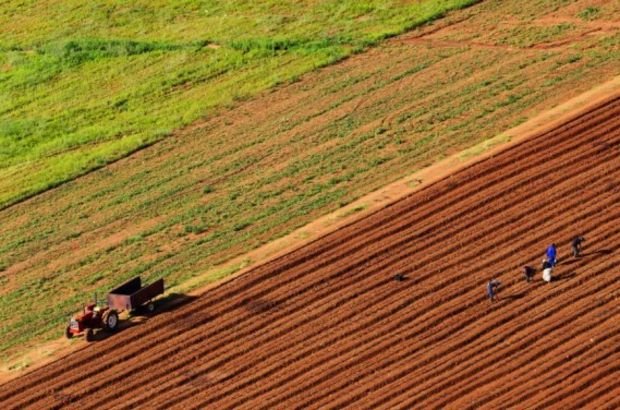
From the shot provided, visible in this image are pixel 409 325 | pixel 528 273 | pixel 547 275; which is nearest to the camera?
pixel 409 325

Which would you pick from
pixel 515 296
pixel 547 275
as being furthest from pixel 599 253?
pixel 515 296

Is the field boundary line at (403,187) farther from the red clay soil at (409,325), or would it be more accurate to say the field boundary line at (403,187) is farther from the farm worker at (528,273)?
the farm worker at (528,273)

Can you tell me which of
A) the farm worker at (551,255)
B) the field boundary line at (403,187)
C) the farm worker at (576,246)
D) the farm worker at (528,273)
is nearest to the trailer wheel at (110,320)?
the field boundary line at (403,187)

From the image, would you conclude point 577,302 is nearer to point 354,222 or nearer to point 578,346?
point 578,346

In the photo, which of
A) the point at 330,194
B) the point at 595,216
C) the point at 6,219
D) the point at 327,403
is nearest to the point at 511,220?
the point at 595,216

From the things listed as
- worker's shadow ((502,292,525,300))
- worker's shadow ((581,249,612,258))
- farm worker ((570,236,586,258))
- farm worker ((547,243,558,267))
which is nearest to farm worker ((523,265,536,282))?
farm worker ((547,243,558,267))

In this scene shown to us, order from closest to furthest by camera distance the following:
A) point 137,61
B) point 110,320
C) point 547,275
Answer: point 547,275 → point 110,320 → point 137,61

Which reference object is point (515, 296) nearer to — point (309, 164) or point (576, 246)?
point (576, 246)

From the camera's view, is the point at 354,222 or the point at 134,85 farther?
the point at 134,85
